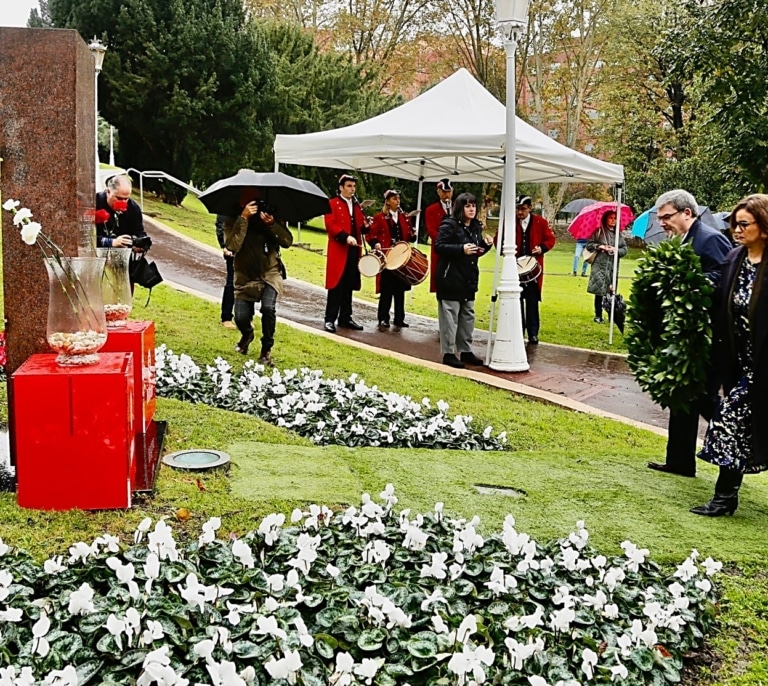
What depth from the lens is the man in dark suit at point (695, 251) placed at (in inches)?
213

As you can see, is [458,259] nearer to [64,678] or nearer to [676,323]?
[676,323]

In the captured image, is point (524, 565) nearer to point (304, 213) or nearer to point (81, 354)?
point (81, 354)

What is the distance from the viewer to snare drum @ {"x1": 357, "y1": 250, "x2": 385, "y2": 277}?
10766 mm

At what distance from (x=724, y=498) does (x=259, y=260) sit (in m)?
4.88

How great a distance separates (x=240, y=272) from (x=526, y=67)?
97.2 ft

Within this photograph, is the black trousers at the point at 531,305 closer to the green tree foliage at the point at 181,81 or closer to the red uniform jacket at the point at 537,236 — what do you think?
the red uniform jacket at the point at 537,236

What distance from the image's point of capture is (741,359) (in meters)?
4.94

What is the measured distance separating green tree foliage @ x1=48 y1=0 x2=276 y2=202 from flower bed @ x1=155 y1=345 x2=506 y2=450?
52.8 ft

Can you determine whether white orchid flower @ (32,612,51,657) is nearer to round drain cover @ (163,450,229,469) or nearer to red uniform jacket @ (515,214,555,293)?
round drain cover @ (163,450,229,469)

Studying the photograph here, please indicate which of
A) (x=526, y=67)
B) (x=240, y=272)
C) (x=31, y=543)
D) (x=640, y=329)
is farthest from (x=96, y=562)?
(x=526, y=67)

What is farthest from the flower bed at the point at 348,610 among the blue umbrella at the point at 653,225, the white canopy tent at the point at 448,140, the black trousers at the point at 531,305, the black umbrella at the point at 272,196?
the black trousers at the point at 531,305

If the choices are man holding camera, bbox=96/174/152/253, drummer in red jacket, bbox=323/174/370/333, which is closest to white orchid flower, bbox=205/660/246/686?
man holding camera, bbox=96/174/152/253

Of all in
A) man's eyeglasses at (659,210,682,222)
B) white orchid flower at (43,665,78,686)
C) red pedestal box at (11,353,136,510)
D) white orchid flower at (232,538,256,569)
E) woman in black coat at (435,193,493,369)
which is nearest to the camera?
white orchid flower at (43,665,78,686)

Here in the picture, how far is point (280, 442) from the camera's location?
19.6 feet
